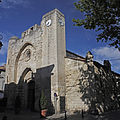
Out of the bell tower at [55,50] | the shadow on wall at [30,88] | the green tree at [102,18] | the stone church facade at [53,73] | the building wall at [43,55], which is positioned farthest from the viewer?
the shadow on wall at [30,88]

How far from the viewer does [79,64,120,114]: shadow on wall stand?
9.70m

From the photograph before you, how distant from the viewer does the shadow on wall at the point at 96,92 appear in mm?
9703

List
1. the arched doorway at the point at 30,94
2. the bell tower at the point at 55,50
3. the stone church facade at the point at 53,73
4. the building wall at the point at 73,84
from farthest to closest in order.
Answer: the arched doorway at the point at 30,94 < the bell tower at the point at 55,50 < the building wall at the point at 73,84 < the stone church facade at the point at 53,73

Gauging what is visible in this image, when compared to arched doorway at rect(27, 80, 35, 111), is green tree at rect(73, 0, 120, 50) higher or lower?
higher

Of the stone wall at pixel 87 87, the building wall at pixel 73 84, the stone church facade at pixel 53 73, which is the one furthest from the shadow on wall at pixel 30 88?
the stone wall at pixel 87 87

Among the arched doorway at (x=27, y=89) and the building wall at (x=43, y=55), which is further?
the arched doorway at (x=27, y=89)

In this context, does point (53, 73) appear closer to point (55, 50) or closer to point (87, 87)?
point (55, 50)

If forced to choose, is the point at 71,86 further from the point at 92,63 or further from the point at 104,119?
the point at 104,119

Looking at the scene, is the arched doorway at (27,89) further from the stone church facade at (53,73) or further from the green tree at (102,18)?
the green tree at (102,18)

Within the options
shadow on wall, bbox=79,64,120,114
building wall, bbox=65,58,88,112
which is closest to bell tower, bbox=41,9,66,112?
building wall, bbox=65,58,88,112

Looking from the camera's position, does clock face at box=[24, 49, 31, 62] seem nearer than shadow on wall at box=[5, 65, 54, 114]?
No

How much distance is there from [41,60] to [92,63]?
508cm

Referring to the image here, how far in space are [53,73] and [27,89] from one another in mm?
4896

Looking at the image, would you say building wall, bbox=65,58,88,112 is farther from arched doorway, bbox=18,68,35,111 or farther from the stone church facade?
arched doorway, bbox=18,68,35,111
